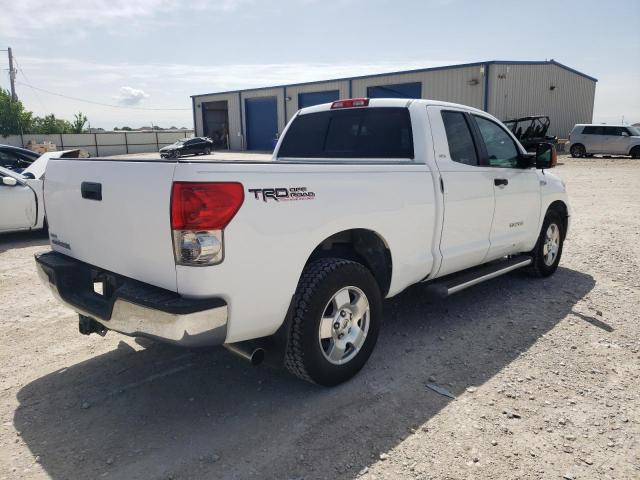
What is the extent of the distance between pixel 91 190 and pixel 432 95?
26.9m

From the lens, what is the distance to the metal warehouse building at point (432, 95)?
26.5 m

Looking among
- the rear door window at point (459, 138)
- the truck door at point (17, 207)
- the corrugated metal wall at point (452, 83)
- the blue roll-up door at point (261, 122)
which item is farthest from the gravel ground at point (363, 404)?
the blue roll-up door at point (261, 122)

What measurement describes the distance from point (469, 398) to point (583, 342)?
1490mm

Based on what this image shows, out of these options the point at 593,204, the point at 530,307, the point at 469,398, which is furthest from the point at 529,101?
the point at 469,398

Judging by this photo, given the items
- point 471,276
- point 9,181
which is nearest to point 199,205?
point 471,276

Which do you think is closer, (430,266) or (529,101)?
(430,266)

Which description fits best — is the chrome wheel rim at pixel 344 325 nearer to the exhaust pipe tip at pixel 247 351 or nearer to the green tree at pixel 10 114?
the exhaust pipe tip at pixel 247 351

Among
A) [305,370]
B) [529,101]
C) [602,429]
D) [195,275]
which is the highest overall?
[529,101]

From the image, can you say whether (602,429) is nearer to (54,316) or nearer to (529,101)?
(54,316)

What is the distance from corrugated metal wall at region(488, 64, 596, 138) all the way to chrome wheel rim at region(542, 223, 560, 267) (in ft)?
70.5

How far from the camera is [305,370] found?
3207 mm

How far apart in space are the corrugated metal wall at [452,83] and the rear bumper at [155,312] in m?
25.1

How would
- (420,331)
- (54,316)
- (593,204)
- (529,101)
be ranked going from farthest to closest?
(529,101) < (593,204) < (54,316) < (420,331)

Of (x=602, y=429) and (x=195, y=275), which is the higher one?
(x=195, y=275)
